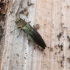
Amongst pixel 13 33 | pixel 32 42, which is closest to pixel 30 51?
pixel 32 42

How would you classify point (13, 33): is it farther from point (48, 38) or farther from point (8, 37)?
point (48, 38)

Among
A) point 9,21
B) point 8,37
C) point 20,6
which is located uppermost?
point 20,6

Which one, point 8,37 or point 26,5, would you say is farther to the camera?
point 26,5

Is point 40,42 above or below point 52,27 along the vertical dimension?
below
